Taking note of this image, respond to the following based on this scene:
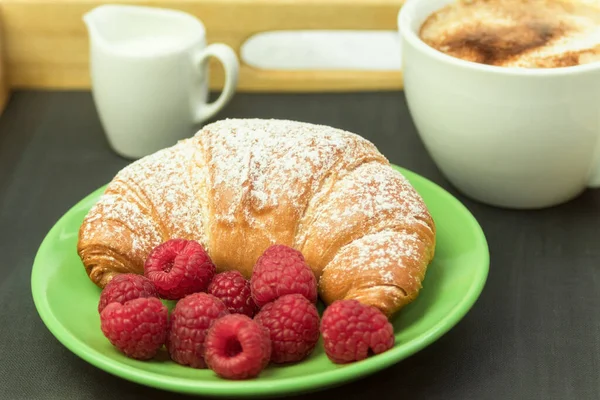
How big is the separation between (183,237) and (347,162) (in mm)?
202

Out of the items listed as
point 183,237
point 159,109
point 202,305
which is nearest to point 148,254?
point 183,237

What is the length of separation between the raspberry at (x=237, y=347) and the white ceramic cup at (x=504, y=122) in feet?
1.43

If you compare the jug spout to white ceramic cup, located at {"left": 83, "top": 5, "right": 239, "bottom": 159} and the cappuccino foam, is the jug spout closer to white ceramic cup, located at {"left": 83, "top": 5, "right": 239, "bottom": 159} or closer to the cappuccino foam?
white ceramic cup, located at {"left": 83, "top": 5, "right": 239, "bottom": 159}

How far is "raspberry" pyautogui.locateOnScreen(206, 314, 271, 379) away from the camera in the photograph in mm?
764

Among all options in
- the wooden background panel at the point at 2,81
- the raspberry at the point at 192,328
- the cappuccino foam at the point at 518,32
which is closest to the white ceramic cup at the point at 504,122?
the cappuccino foam at the point at 518,32

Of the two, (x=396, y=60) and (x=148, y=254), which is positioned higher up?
(x=148, y=254)

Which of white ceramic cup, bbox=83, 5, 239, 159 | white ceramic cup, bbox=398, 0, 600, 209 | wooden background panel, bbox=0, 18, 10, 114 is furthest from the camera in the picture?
wooden background panel, bbox=0, 18, 10, 114

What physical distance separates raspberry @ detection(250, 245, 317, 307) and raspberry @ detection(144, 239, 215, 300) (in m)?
0.06

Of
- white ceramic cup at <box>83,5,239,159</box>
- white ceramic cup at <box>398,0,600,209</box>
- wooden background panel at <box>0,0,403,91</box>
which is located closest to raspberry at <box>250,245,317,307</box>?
white ceramic cup at <box>398,0,600,209</box>

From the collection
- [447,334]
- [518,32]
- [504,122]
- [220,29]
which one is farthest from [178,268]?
[220,29]

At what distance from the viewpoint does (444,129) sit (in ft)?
3.68

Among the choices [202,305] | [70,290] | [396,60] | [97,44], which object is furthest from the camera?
[396,60]

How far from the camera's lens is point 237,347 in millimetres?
794

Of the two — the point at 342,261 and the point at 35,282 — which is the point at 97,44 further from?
Result: the point at 342,261
